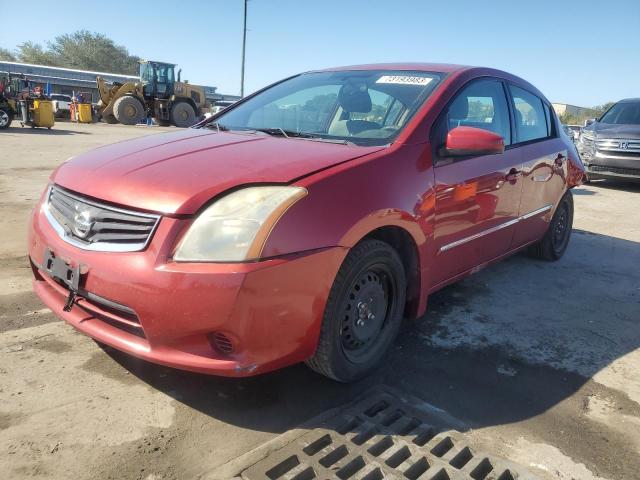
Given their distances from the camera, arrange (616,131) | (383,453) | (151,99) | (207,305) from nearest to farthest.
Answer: (207,305), (383,453), (616,131), (151,99)

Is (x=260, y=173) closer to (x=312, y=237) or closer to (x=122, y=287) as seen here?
(x=312, y=237)

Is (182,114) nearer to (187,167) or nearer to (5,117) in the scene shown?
(5,117)

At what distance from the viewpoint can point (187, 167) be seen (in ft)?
7.49

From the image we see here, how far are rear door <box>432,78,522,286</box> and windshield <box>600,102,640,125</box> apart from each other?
26.6 feet

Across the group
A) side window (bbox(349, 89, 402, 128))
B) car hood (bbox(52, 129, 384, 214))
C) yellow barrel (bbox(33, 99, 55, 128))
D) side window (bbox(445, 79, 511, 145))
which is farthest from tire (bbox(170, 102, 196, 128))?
car hood (bbox(52, 129, 384, 214))

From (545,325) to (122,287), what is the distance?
9.03 feet

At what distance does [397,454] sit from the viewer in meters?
2.07

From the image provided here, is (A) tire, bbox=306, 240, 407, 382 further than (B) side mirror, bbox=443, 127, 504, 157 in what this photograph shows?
No

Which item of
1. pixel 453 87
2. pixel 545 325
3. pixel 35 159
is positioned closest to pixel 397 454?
pixel 545 325

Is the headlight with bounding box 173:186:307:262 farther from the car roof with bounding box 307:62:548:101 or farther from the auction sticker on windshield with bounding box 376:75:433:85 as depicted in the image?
the car roof with bounding box 307:62:548:101

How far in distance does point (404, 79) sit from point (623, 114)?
923 cm

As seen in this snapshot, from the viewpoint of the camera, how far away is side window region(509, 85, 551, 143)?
12.5 feet

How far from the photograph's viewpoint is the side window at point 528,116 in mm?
3818

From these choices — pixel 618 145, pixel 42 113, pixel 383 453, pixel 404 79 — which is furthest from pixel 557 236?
pixel 42 113
